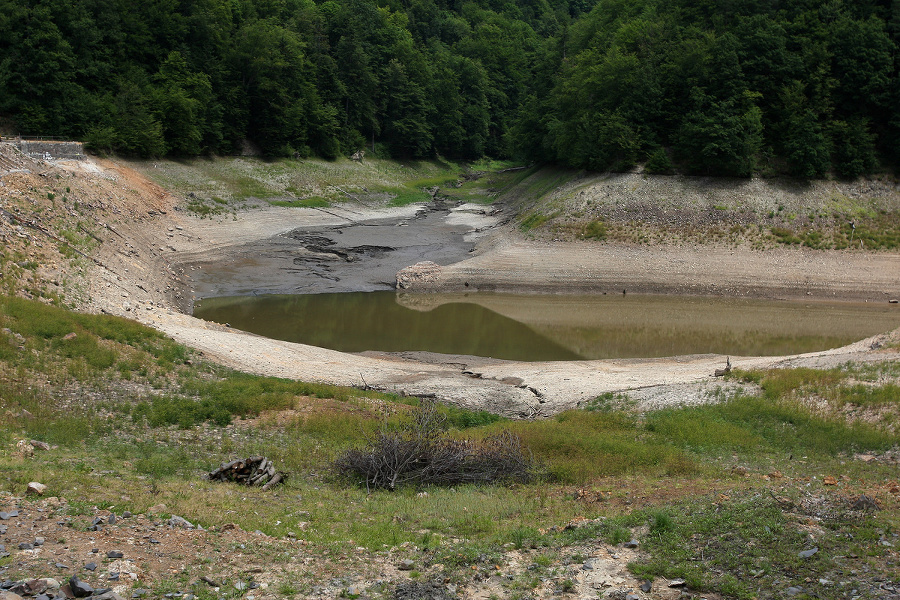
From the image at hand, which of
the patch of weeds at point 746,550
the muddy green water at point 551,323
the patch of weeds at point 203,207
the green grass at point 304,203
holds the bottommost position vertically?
the muddy green water at point 551,323

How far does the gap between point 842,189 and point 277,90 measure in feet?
178

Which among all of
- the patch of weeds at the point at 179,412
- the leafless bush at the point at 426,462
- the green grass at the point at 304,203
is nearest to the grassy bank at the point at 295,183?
the green grass at the point at 304,203

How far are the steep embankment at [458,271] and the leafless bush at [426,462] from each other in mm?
6667

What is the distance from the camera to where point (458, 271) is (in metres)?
44.2

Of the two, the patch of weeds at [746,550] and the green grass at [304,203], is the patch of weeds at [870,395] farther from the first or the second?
the green grass at [304,203]

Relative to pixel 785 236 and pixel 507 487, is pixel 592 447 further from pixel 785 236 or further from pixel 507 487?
pixel 785 236

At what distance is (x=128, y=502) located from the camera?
10.2 metres

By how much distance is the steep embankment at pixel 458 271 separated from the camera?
23.8 m

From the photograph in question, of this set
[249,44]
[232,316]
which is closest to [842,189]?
[232,316]

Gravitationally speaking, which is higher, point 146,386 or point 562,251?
point 562,251

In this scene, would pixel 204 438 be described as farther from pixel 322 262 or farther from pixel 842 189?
pixel 842 189

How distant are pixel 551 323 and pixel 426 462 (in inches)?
930

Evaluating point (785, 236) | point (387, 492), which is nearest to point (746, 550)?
point (387, 492)

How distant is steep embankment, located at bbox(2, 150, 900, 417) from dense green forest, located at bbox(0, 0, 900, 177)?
406 centimetres
